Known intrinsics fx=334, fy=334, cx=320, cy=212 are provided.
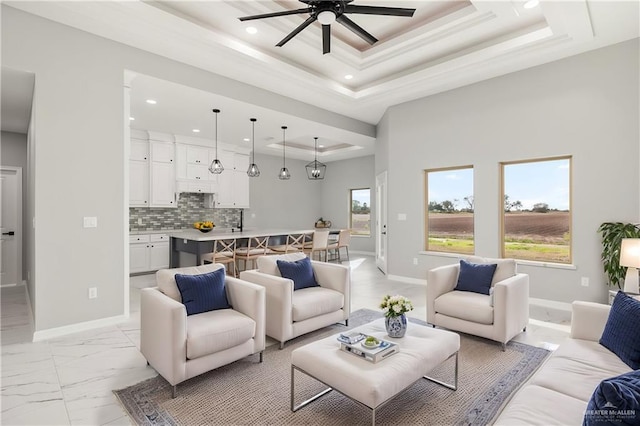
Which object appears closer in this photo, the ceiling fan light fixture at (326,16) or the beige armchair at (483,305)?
the ceiling fan light fixture at (326,16)

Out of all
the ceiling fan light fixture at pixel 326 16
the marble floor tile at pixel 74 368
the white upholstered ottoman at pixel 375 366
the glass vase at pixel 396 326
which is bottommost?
the marble floor tile at pixel 74 368

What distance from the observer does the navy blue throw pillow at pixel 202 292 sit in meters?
2.75

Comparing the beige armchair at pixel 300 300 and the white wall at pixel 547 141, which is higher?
the white wall at pixel 547 141

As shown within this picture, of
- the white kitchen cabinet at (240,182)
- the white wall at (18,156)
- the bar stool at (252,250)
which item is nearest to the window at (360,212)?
the white kitchen cabinet at (240,182)

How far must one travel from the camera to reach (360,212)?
1012 cm

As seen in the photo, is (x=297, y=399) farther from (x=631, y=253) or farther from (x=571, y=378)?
(x=631, y=253)

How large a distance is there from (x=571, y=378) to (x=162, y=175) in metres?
7.17

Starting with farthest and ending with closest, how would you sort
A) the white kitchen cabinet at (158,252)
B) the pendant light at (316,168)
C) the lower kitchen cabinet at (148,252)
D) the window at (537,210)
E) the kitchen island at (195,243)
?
the pendant light at (316,168)
the white kitchen cabinet at (158,252)
the lower kitchen cabinet at (148,252)
the kitchen island at (195,243)
the window at (537,210)

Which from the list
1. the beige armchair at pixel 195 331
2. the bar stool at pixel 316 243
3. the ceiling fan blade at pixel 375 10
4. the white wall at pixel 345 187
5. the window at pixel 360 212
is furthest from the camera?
the window at pixel 360 212

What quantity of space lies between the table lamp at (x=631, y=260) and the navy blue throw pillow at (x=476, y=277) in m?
1.20

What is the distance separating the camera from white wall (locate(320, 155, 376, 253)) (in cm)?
969

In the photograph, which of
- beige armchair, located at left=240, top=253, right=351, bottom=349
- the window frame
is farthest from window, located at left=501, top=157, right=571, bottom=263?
beige armchair, located at left=240, top=253, right=351, bottom=349

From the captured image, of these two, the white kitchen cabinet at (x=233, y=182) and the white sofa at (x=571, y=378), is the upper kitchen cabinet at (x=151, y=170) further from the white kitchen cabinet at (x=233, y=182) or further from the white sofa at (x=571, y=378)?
the white sofa at (x=571, y=378)

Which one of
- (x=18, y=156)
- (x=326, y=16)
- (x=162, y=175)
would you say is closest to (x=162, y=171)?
(x=162, y=175)
